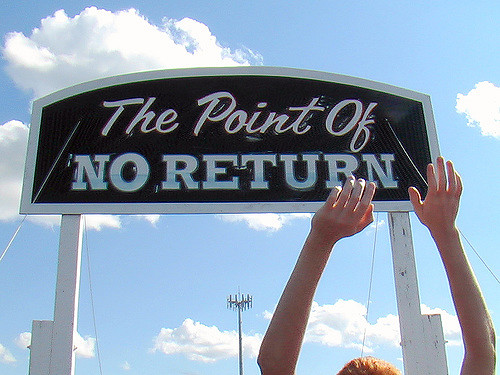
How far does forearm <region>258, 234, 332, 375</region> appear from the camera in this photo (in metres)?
0.97

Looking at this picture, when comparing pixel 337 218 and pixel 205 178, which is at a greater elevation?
pixel 205 178

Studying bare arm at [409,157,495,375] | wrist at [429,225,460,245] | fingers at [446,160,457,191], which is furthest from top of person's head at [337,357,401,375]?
fingers at [446,160,457,191]

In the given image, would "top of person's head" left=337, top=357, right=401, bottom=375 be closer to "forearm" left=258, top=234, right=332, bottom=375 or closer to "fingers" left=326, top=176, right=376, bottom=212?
"forearm" left=258, top=234, right=332, bottom=375

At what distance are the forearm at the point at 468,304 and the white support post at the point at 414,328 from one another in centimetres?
443

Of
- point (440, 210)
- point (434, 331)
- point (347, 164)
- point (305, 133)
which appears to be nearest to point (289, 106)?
point (305, 133)

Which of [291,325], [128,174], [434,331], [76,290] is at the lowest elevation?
[291,325]

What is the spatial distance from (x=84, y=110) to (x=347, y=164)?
295cm

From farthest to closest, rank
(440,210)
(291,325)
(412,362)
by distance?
1. (412,362)
2. (440,210)
3. (291,325)

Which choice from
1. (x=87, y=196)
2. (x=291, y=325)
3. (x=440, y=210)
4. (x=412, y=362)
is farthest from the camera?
(x=87, y=196)

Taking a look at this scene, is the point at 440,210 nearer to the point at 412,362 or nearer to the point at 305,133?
the point at 412,362

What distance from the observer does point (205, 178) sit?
6020 mm

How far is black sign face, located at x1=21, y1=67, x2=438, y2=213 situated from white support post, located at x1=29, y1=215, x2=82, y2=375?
1.77 ft

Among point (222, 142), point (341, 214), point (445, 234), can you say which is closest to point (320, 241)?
point (341, 214)

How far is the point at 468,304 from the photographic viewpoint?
1.05 m
